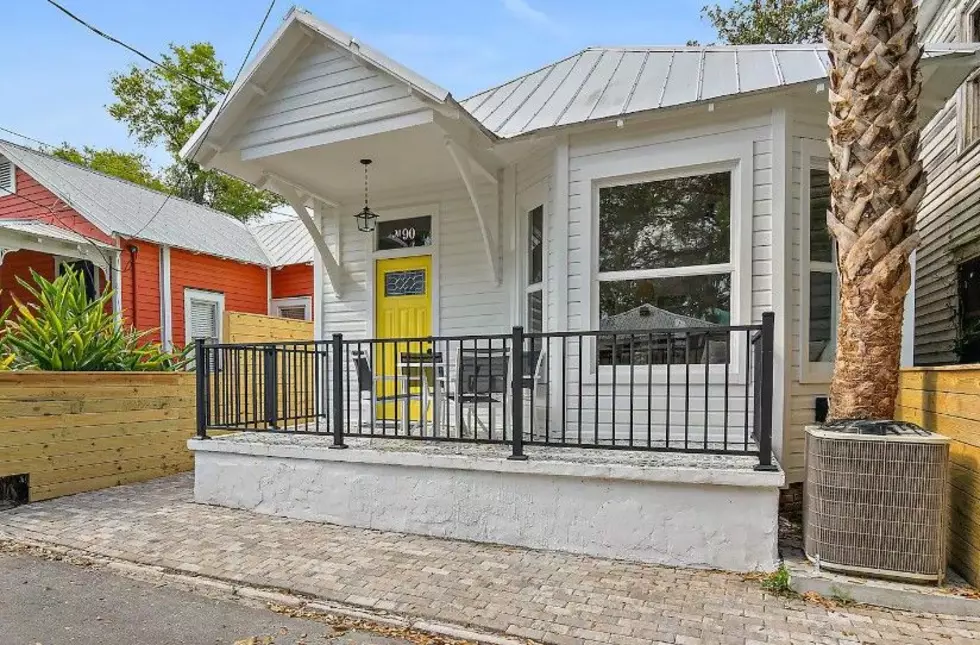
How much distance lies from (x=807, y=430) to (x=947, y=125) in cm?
631

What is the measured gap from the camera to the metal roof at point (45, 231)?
9109 mm

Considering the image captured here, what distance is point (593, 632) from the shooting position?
2.83 metres

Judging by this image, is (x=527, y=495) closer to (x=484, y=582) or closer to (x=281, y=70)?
(x=484, y=582)

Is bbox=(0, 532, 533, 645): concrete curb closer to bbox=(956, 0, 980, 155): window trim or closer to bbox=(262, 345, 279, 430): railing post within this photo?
bbox=(262, 345, 279, 430): railing post

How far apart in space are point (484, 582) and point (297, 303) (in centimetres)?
1118

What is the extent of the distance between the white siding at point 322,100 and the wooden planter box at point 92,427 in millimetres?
2905

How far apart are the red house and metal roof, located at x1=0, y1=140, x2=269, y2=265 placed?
→ 25mm

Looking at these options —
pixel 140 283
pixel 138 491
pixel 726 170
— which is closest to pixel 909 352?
pixel 726 170

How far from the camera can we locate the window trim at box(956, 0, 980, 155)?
6500 millimetres

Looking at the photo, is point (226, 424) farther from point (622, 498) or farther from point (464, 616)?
point (622, 498)

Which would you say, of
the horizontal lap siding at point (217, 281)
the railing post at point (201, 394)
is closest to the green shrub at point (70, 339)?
the railing post at point (201, 394)

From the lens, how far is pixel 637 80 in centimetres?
540

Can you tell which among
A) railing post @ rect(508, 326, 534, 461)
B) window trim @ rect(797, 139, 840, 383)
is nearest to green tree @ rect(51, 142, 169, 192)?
railing post @ rect(508, 326, 534, 461)

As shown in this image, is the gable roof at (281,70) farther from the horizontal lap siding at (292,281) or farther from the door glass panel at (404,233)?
the horizontal lap siding at (292,281)
